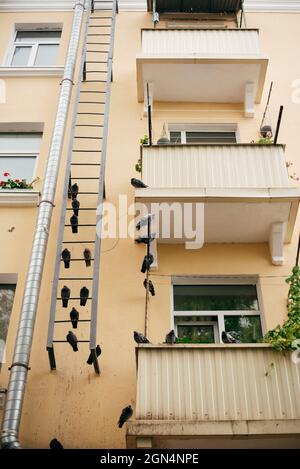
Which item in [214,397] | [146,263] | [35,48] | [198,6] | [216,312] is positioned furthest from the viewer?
[198,6]

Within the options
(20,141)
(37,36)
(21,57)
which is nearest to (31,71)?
(21,57)

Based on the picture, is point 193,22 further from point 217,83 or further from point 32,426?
point 32,426

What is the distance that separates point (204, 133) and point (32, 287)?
5.47m

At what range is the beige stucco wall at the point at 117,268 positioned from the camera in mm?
7734

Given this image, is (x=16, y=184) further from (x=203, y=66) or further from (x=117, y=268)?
(x=203, y=66)

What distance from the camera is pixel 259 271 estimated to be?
9.30 m

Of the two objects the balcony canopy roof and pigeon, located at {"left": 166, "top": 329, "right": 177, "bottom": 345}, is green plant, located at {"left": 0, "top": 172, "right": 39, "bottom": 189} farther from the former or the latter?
the balcony canopy roof

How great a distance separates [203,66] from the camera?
464 inches

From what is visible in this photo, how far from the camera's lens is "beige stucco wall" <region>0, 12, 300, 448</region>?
25.4 ft

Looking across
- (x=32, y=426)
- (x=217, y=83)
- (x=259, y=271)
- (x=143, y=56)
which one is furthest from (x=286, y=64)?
(x=32, y=426)

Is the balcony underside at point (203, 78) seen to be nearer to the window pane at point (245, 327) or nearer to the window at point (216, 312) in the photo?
the window at point (216, 312)

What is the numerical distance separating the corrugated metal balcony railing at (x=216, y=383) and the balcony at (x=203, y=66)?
20.4 ft

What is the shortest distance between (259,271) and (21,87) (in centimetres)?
693

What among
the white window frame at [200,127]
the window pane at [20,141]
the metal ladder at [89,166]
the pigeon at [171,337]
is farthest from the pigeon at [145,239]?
the window pane at [20,141]
